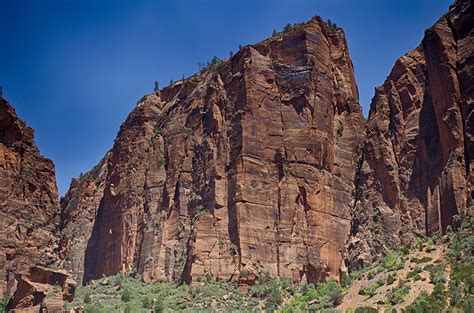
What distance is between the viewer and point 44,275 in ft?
237

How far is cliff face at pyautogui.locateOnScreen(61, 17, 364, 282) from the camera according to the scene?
77625 mm

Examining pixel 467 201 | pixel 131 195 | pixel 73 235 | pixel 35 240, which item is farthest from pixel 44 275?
pixel 467 201

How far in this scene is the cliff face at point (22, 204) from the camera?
79.3 metres

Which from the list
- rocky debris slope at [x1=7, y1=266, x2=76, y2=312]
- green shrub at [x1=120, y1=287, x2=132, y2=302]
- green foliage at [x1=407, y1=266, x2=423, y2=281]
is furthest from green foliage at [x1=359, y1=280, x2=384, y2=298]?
rocky debris slope at [x1=7, y1=266, x2=76, y2=312]

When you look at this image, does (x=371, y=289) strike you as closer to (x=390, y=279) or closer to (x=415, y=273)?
(x=390, y=279)

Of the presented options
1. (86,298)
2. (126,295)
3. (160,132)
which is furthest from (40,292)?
(160,132)

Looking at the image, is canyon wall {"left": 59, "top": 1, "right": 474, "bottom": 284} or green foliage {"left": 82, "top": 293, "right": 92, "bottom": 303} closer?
green foliage {"left": 82, "top": 293, "right": 92, "bottom": 303}

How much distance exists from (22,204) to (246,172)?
2200 cm

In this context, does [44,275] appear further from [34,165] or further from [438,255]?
[438,255]

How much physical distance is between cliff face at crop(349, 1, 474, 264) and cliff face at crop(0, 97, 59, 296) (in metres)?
30.0

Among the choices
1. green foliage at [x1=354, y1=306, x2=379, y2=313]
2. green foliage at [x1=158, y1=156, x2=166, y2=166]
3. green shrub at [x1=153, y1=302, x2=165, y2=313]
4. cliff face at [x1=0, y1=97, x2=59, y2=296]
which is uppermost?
green foliage at [x1=158, y1=156, x2=166, y2=166]

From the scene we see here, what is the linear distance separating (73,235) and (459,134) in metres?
46.3

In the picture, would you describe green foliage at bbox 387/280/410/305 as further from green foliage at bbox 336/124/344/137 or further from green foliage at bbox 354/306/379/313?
green foliage at bbox 336/124/344/137

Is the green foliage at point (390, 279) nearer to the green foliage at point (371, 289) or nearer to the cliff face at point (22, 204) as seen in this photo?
the green foliage at point (371, 289)
